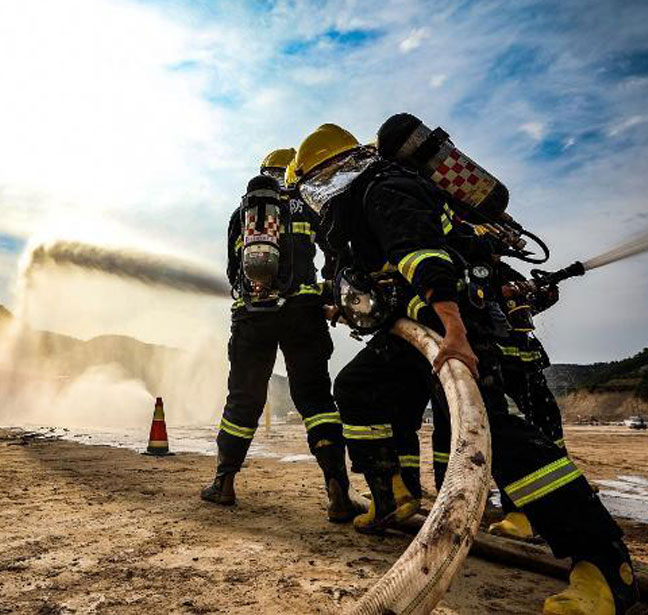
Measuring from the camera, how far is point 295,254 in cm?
346

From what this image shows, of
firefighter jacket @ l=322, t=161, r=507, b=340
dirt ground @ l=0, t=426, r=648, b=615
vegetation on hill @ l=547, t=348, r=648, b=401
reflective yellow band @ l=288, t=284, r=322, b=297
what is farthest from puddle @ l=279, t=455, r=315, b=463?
vegetation on hill @ l=547, t=348, r=648, b=401

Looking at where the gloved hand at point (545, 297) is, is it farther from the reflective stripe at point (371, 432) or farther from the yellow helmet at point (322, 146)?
the yellow helmet at point (322, 146)

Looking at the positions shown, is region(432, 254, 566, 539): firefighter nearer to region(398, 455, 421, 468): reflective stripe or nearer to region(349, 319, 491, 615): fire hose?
region(398, 455, 421, 468): reflective stripe

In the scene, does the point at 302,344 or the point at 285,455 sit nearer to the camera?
the point at 302,344

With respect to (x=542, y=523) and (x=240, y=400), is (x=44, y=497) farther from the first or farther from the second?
(x=542, y=523)

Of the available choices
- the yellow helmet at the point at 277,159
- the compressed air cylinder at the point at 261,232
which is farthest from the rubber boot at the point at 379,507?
the yellow helmet at the point at 277,159

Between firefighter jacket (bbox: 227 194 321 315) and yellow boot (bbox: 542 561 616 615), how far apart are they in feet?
7.42

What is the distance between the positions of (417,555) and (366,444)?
Result: 4.93 feet

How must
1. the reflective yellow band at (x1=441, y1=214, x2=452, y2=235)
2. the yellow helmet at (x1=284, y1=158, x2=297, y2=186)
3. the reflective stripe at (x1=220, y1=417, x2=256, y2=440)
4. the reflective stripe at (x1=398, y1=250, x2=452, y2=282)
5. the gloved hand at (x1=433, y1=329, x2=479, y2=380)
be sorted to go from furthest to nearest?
1. the reflective stripe at (x1=220, y1=417, x2=256, y2=440)
2. the yellow helmet at (x1=284, y1=158, x2=297, y2=186)
3. the reflective yellow band at (x1=441, y1=214, x2=452, y2=235)
4. the reflective stripe at (x1=398, y1=250, x2=452, y2=282)
5. the gloved hand at (x1=433, y1=329, x2=479, y2=380)

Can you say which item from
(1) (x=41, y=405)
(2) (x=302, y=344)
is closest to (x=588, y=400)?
(1) (x=41, y=405)

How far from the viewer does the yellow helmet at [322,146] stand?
2.69 m

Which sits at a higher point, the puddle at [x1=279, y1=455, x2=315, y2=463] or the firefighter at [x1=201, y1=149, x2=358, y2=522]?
the firefighter at [x1=201, y1=149, x2=358, y2=522]

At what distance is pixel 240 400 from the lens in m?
3.39

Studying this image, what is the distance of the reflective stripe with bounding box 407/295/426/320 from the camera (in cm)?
208
